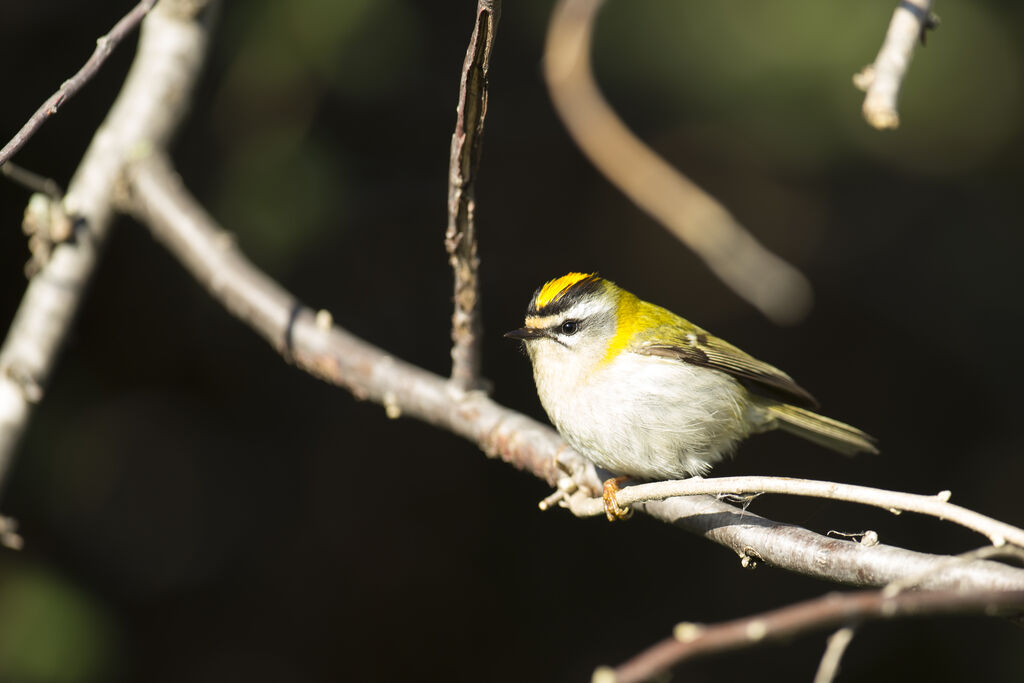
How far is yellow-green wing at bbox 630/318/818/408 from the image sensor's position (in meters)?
2.20

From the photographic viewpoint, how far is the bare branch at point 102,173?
2135mm


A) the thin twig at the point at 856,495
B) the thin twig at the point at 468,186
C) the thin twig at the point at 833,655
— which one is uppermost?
the thin twig at the point at 468,186

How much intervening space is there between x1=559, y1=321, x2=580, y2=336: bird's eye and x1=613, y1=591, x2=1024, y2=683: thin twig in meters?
1.44

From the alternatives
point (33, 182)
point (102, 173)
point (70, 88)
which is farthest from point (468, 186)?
point (102, 173)

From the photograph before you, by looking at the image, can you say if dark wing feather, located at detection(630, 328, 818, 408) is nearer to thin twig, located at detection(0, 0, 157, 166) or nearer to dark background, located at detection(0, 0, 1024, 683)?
dark background, located at detection(0, 0, 1024, 683)

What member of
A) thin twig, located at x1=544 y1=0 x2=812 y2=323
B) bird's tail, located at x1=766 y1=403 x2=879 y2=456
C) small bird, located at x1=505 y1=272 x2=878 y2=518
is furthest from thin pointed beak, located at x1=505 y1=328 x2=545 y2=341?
bird's tail, located at x1=766 y1=403 x2=879 y2=456

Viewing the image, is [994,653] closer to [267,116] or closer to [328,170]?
[328,170]

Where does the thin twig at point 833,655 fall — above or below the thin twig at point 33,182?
below

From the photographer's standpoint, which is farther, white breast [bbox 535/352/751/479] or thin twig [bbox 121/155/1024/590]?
white breast [bbox 535/352/751/479]

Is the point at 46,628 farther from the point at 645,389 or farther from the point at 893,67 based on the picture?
the point at 893,67

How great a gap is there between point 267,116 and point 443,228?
0.90 metres

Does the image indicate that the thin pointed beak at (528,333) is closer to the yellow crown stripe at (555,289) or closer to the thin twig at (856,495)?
the yellow crown stripe at (555,289)

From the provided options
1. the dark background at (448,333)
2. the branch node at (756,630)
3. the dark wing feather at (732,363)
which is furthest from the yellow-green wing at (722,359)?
the branch node at (756,630)

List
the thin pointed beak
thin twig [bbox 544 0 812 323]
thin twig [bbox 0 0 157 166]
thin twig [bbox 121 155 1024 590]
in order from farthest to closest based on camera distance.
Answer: the thin pointed beak, thin twig [bbox 544 0 812 323], thin twig [bbox 121 155 1024 590], thin twig [bbox 0 0 157 166]
